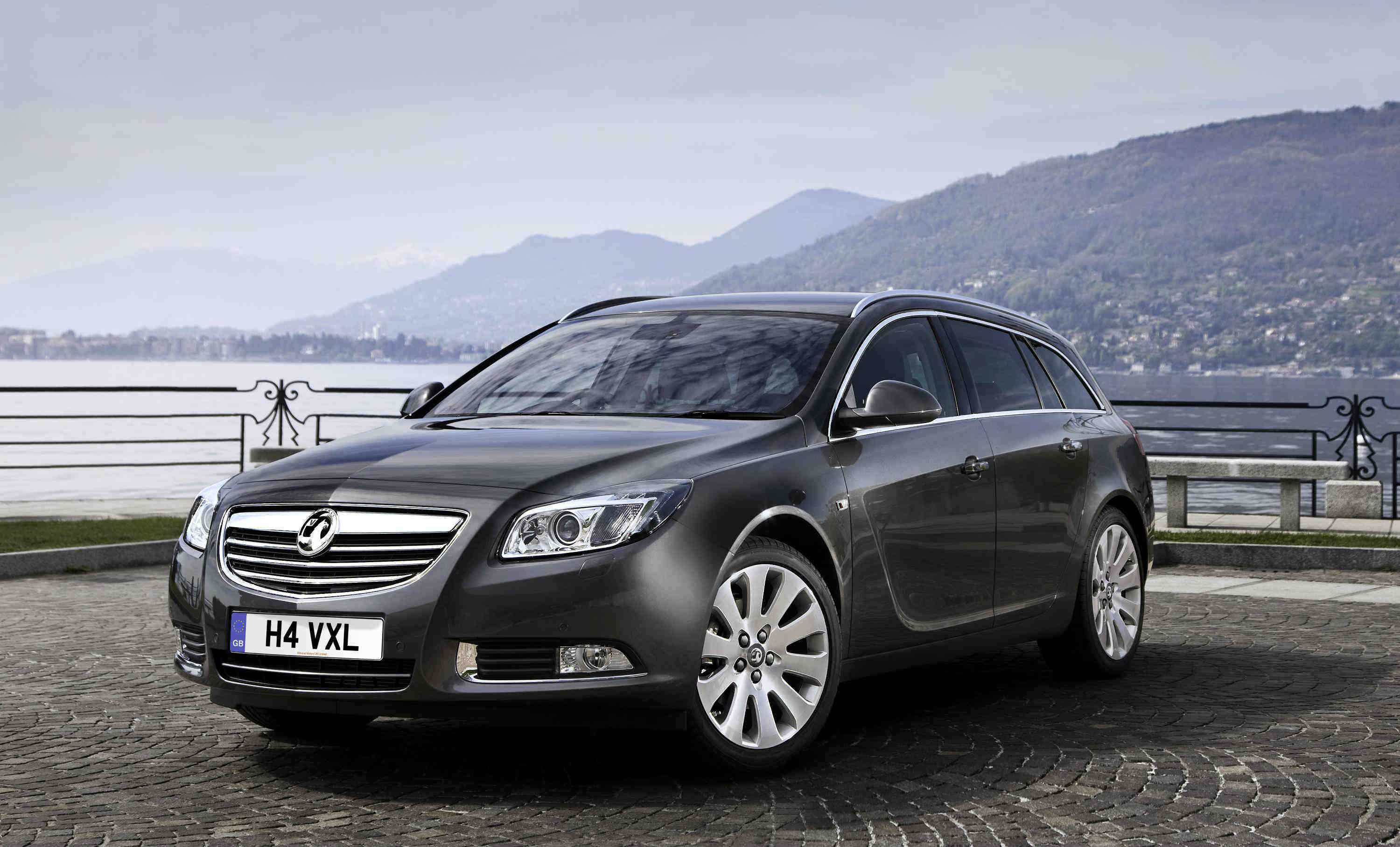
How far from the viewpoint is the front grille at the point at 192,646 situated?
549cm

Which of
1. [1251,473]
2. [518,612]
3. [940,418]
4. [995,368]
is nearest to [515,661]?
[518,612]

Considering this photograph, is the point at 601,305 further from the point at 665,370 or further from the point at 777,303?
the point at 665,370

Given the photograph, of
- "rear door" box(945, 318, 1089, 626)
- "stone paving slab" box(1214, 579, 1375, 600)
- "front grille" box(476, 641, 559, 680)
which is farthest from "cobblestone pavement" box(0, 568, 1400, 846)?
"stone paving slab" box(1214, 579, 1375, 600)

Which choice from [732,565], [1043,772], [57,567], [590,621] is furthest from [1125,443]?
[57,567]

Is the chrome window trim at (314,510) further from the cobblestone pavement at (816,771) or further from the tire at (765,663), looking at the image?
the tire at (765,663)

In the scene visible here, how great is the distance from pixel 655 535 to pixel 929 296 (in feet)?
8.07

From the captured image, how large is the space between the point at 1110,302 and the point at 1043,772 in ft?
642

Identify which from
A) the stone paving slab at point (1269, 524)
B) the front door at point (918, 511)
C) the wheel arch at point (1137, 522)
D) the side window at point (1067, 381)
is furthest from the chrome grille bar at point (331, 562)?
the stone paving slab at point (1269, 524)

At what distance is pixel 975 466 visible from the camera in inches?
262

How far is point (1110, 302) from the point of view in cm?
19538

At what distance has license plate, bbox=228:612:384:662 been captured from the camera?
505 centimetres

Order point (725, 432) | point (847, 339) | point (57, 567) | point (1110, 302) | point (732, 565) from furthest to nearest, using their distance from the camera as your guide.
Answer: point (1110, 302) < point (57, 567) < point (847, 339) < point (725, 432) < point (732, 565)

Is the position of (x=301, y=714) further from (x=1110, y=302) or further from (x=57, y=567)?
(x=1110, y=302)

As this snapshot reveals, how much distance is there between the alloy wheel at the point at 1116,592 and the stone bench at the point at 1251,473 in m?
7.64
